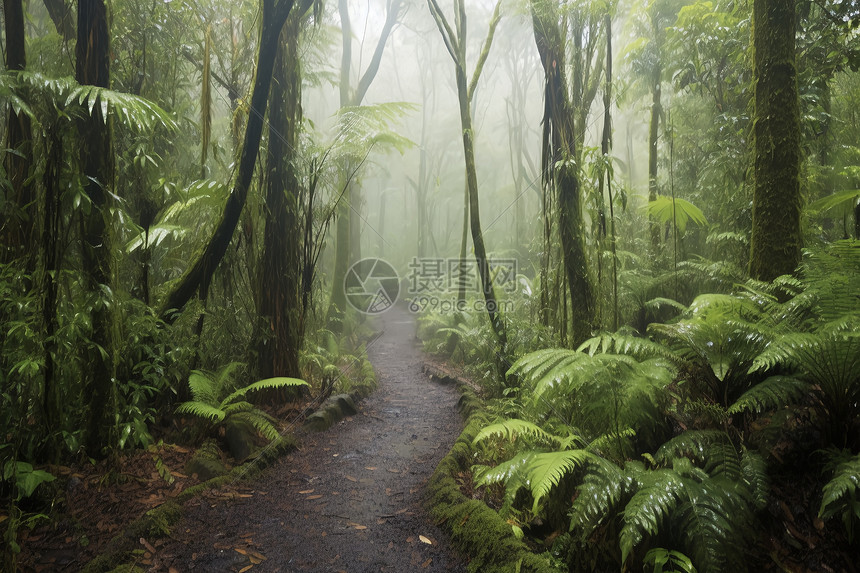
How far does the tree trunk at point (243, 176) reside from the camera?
149 inches

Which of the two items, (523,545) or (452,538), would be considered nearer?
(523,545)

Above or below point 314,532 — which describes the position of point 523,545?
above

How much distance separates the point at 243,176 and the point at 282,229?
97 cm

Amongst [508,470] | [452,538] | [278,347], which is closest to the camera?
[508,470]

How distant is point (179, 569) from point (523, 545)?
1.92 m

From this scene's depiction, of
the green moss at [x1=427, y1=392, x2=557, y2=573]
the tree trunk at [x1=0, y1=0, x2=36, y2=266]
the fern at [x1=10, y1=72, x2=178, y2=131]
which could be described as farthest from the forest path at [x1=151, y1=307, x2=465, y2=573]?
the fern at [x1=10, y1=72, x2=178, y2=131]

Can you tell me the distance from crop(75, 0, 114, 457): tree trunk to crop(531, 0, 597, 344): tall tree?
3.87 meters

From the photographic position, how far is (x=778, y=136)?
3297 millimetres

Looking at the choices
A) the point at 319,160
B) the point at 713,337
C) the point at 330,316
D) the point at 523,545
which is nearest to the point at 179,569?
the point at 523,545

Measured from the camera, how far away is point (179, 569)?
2371 millimetres

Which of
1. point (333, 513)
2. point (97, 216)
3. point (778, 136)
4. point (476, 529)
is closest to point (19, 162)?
point (97, 216)

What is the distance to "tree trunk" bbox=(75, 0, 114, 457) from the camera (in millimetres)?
3029

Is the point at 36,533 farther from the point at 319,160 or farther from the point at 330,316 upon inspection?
the point at 330,316

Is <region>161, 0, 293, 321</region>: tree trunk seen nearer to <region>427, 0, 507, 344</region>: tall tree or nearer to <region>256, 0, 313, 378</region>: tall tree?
<region>256, 0, 313, 378</region>: tall tree
